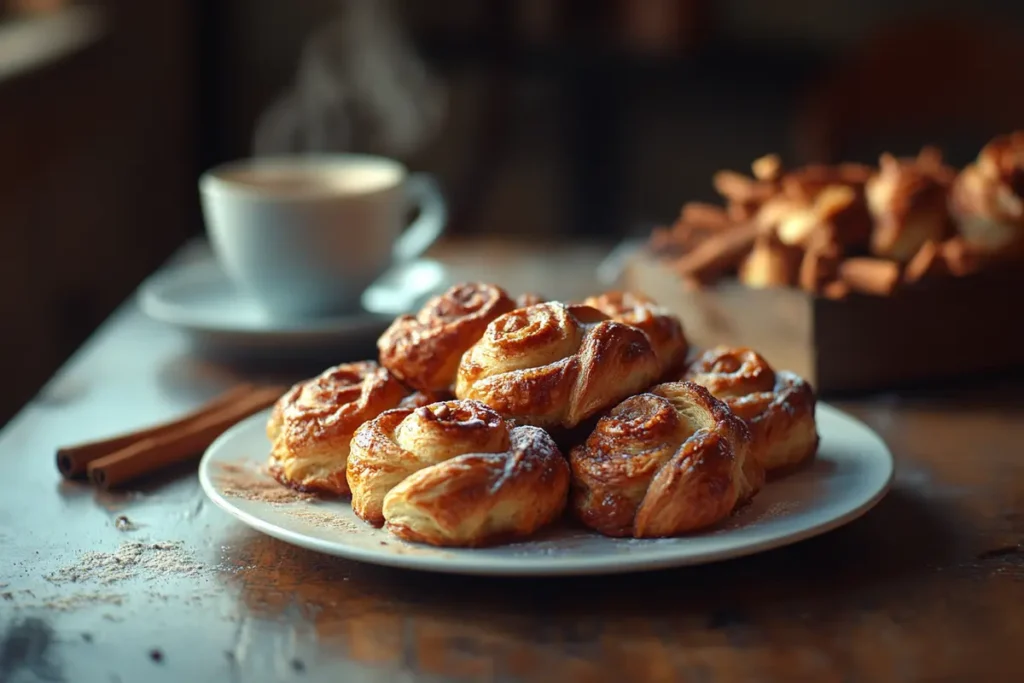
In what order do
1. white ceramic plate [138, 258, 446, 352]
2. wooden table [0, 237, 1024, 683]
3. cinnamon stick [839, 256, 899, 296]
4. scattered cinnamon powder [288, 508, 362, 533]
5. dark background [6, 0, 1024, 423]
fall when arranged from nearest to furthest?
wooden table [0, 237, 1024, 683] < scattered cinnamon powder [288, 508, 362, 533] < cinnamon stick [839, 256, 899, 296] < white ceramic plate [138, 258, 446, 352] < dark background [6, 0, 1024, 423]

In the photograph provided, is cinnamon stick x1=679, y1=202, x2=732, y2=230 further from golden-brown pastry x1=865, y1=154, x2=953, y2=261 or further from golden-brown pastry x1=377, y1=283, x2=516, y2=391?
golden-brown pastry x1=377, y1=283, x2=516, y2=391

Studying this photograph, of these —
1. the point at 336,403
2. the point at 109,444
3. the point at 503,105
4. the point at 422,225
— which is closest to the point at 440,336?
the point at 336,403

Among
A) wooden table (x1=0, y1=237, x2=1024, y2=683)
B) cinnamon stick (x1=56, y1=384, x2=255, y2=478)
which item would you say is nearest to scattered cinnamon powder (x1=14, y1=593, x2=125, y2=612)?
wooden table (x1=0, y1=237, x2=1024, y2=683)

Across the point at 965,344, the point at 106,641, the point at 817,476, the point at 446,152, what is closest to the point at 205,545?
the point at 106,641

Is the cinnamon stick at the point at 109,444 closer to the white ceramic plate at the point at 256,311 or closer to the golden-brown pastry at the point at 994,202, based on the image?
the white ceramic plate at the point at 256,311

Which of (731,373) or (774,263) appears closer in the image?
(731,373)

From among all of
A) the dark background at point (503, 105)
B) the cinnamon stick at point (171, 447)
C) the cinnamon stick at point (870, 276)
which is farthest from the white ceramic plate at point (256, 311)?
the dark background at point (503, 105)

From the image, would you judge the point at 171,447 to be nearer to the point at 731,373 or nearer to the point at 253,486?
the point at 253,486
